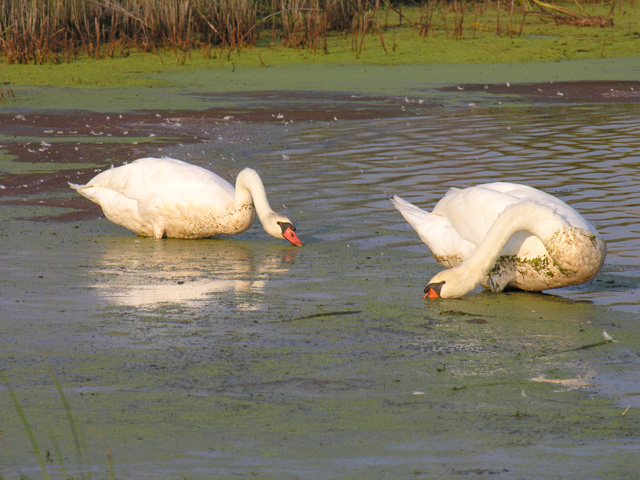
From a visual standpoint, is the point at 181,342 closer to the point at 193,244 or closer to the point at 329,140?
the point at 193,244

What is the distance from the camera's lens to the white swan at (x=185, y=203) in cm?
722

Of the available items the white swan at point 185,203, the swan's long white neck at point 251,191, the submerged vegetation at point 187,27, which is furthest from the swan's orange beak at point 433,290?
the submerged vegetation at point 187,27

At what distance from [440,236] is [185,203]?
215cm

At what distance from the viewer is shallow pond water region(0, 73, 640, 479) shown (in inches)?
126

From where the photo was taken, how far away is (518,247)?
5.45 m

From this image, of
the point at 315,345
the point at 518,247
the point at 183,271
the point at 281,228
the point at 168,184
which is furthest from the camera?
the point at 168,184

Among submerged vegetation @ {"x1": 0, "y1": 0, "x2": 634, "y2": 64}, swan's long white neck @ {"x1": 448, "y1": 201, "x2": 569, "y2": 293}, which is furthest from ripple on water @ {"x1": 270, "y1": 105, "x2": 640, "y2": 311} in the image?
submerged vegetation @ {"x1": 0, "y1": 0, "x2": 634, "y2": 64}

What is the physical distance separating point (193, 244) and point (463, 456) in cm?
443

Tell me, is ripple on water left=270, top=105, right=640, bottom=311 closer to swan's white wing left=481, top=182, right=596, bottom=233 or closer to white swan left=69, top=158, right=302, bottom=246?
swan's white wing left=481, top=182, right=596, bottom=233

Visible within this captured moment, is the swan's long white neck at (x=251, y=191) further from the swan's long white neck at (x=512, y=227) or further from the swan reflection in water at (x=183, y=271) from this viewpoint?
the swan's long white neck at (x=512, y=227)

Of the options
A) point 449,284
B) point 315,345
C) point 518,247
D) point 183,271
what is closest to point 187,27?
point 183,271

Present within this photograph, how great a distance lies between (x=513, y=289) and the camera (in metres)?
5.82

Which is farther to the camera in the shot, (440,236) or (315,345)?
(440,236)

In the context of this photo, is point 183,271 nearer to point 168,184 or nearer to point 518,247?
point 168,184
